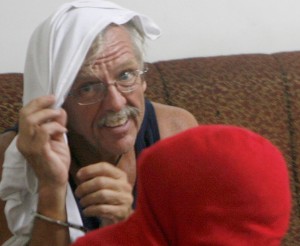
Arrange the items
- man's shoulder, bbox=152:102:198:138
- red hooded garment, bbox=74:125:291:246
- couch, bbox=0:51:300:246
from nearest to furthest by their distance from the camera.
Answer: red hooded garment, bbox=74:125:291:246, man's shoulder, bbox=152:102:198:138, couch, bbox=0:51:300:246

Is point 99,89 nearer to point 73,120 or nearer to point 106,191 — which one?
point 73,120

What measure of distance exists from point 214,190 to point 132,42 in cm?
71

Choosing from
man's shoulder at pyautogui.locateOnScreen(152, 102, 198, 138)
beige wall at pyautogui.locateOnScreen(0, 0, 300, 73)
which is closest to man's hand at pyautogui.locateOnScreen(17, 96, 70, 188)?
man's shoulder at pyautogui.locateOnScreen(152, 102, 198, 138)

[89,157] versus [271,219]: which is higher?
[271,219]

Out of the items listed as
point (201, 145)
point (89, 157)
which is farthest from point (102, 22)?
point (201, 145)

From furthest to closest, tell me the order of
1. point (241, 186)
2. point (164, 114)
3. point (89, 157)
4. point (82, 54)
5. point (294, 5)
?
point (294, 5) → point (164, 114) → point (89, 157) → point (82, 54) → point (241, 186)

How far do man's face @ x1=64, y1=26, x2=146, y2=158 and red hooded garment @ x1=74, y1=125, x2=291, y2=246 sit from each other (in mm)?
532

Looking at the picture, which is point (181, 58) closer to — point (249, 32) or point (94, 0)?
point (249, 32)

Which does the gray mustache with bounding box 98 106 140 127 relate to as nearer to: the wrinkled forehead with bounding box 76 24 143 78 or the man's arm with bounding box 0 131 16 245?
the wrinkled forehead with bounding box 76 24 143 78

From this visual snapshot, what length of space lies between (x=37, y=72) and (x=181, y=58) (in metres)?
0.71

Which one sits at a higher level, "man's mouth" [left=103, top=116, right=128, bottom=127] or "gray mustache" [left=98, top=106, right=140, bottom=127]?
"gray mustache" [left=98, top=106, right=140, bottom=127]

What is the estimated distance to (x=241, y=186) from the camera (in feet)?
2.62

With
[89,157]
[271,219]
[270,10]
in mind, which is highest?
[271,219]

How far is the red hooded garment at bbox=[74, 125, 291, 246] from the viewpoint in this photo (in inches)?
31.4
